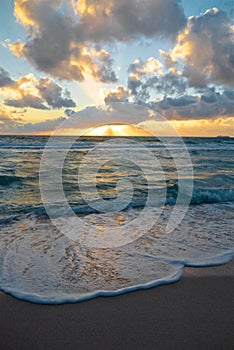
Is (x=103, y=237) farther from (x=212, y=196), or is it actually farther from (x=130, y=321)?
(x=212, y=196)

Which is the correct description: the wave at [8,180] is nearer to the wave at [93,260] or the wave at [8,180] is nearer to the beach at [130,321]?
the wave at [93,260]

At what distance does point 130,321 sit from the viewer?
225cm

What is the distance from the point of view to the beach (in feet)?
6.59

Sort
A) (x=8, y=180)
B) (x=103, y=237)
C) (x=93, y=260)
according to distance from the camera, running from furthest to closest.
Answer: (x=8, y=180) < (x=103, y=237) < (x=93, y=260)

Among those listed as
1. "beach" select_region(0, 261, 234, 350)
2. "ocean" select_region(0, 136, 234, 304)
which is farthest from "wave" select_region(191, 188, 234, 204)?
"beach" select_region(0, 261, 234, 350)

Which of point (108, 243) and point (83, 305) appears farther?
point (108, 243)

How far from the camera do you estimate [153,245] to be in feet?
13.2

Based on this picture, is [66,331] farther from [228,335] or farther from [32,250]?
[32,250]

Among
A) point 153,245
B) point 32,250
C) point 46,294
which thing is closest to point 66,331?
point 46,294

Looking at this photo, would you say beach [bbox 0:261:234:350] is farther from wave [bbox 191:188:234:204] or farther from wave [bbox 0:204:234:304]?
wave [bbox 191:188:234:204]

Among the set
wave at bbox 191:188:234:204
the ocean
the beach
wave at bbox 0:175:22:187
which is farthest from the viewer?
wave at bbox 0:175:22:187

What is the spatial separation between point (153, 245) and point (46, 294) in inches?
72.9

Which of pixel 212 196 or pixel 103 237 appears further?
pixel 212 196

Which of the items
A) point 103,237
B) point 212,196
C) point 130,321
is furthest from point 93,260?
point 212,196
